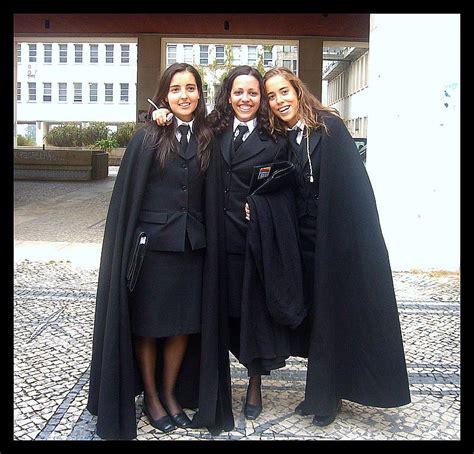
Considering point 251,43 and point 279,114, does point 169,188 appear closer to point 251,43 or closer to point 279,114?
point 279,114

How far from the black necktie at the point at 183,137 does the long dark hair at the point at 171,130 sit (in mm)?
34

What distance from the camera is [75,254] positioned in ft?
26.5

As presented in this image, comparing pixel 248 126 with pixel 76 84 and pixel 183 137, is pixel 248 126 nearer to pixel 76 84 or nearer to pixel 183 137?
pixel 183 137

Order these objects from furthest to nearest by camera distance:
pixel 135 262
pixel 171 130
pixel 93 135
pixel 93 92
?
pixel 93 92 → pixel 93 135 → pixel 171 130 → pixel 135 262

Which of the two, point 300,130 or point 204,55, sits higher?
point 204,55

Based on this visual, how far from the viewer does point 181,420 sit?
3328 mm

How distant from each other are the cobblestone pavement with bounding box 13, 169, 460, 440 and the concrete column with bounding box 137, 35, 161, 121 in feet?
41.3

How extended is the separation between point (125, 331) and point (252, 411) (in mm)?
866

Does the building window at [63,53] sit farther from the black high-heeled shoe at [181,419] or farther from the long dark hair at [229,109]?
the black high-heeled shoe at [181,419]

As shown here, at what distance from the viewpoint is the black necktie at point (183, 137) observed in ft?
10.4

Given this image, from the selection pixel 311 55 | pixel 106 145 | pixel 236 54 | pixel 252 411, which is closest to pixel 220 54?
pixel 236 54

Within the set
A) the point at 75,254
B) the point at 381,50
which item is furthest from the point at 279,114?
the point at 75,254

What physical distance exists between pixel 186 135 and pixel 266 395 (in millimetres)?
1603

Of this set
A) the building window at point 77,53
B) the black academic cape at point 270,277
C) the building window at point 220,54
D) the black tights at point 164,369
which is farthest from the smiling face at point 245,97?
the building window at point 77,53
